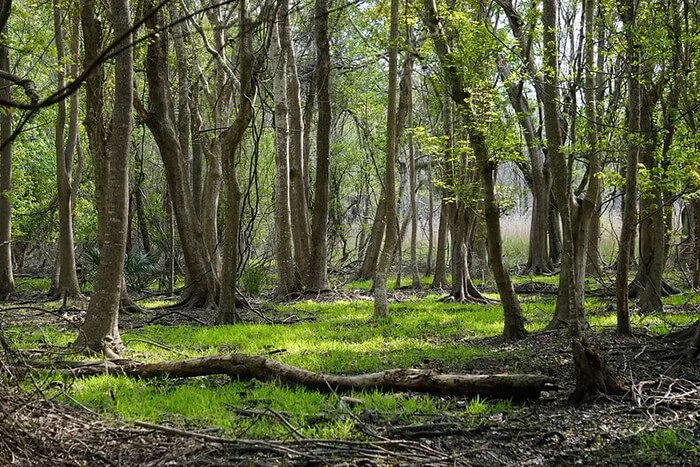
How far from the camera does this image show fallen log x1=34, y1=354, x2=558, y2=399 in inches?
201

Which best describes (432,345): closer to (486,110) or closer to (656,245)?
(486,110)

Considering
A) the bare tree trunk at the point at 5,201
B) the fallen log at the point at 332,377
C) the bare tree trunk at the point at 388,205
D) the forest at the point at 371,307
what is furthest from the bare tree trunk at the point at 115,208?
the bare tree trunk at the point at 5,201

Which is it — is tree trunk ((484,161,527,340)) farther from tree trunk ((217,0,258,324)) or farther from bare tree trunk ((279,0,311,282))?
bare tree trunk ((279,0,311,282))

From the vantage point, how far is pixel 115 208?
6852mm

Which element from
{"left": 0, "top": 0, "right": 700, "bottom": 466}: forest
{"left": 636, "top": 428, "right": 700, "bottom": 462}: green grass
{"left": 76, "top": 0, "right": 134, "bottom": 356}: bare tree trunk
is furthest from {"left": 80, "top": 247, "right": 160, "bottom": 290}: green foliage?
{"left": 636, "top": 428, "right": 700, "bottom": 462}: green grass

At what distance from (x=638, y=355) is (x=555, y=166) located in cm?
258

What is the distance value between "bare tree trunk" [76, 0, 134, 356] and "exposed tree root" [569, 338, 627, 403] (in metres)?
4.94

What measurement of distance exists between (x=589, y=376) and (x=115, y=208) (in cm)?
515

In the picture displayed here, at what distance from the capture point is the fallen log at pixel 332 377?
16.8ft

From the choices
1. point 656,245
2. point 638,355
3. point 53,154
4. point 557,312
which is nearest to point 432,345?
point 557,312

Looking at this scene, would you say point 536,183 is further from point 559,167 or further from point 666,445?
point 666,445

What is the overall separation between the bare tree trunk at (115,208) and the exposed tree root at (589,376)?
4.94m

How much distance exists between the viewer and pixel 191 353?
25.0 feet

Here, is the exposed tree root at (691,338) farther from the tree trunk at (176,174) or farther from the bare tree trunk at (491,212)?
the tree trunk at (176,174)
